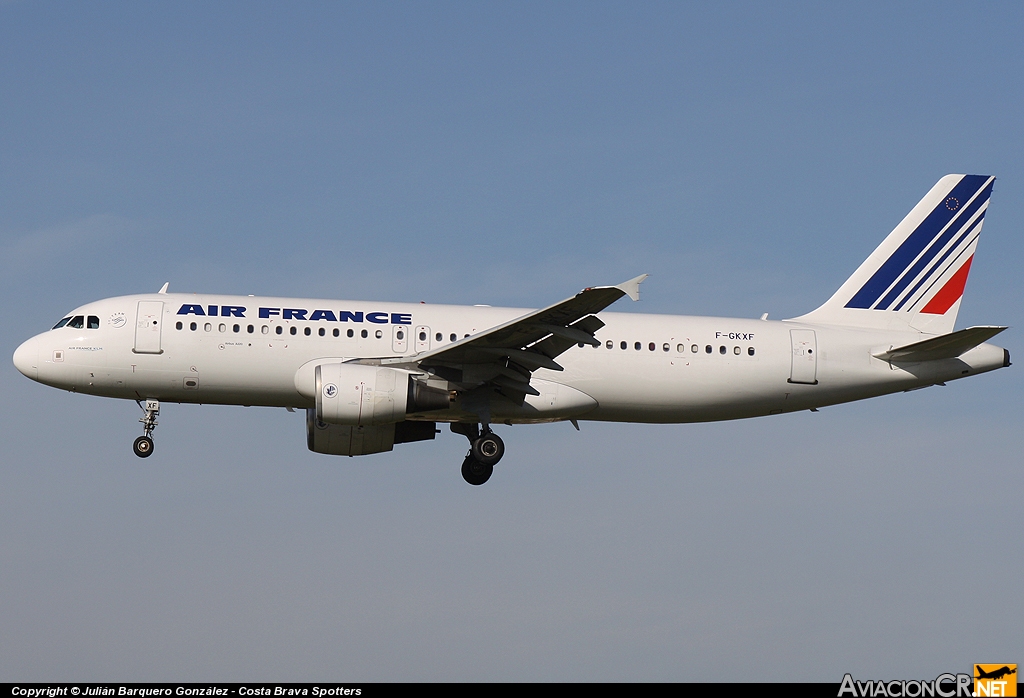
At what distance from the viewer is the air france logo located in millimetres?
32156

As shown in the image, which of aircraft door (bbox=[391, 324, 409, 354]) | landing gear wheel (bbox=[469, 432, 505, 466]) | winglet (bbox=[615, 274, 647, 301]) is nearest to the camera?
winglet (bbox=[615, 274, 647, 301])

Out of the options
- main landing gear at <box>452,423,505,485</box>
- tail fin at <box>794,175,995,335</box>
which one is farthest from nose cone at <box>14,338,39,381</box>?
tail fin at <box>794,175,995,335</box>

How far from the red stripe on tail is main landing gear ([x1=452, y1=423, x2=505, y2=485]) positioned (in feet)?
42.6

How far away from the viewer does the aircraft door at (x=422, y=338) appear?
32.4 metres

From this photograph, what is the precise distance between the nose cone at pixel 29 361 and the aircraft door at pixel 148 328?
108 inches

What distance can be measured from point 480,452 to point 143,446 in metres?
8.46

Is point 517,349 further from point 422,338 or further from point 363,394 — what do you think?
point 363,394

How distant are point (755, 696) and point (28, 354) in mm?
20153

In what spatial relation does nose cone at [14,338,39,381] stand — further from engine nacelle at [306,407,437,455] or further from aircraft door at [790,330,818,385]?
aircraft door at [790,330,818,385]

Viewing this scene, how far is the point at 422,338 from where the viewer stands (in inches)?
1281

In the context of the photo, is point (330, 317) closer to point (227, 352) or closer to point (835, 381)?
point (227, 352)

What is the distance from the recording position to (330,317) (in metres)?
32.4

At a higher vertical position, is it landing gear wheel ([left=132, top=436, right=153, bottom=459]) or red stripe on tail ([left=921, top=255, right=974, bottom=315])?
red stripe on tail ([left=921, top=255, right=974, bottom=315])

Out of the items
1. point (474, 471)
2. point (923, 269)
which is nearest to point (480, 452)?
point (474, 471)
